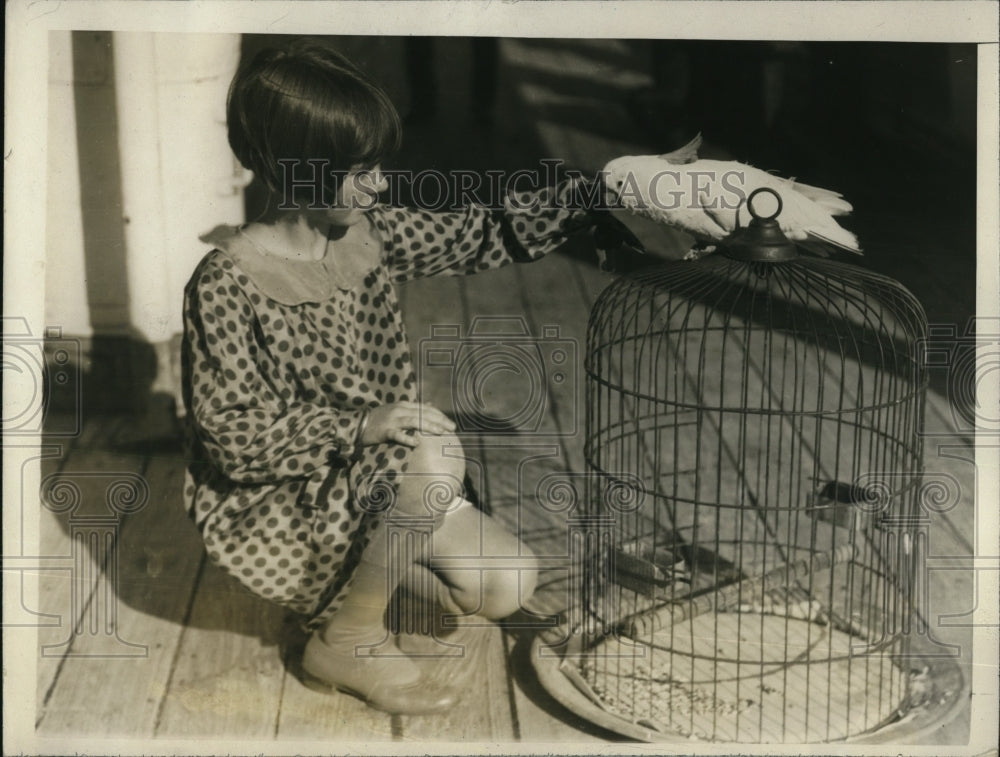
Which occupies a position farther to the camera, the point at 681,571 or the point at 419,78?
the point at 681,571

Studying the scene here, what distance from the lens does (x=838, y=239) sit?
6.75 feet

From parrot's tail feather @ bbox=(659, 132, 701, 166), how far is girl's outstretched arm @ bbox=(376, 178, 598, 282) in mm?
118

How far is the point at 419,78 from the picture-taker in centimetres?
202

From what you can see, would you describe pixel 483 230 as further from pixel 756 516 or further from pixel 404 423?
pixel 756 516

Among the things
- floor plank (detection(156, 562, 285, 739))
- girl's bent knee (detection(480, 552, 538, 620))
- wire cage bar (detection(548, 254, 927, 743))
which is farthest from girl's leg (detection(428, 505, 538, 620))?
floor plank (detection(156, 562, 285, 739))

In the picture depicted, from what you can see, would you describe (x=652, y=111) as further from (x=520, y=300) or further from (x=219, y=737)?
(x=219, y=737)

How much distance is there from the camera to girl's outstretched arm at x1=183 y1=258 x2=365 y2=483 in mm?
1981

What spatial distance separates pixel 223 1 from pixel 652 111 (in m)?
0.62

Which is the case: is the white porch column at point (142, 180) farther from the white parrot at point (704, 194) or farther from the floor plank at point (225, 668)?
the white parrot at point (704, 194)

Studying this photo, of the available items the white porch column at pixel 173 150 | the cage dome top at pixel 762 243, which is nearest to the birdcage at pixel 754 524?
the cage dome top at pixel 762 243

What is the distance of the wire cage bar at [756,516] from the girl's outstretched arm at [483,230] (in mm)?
123

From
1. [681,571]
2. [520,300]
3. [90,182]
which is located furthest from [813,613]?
[90,182]

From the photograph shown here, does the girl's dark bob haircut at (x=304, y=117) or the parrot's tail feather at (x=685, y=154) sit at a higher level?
the girl's dark bob haircut at (x=304, y=117)

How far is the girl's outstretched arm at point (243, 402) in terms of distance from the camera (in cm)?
198
